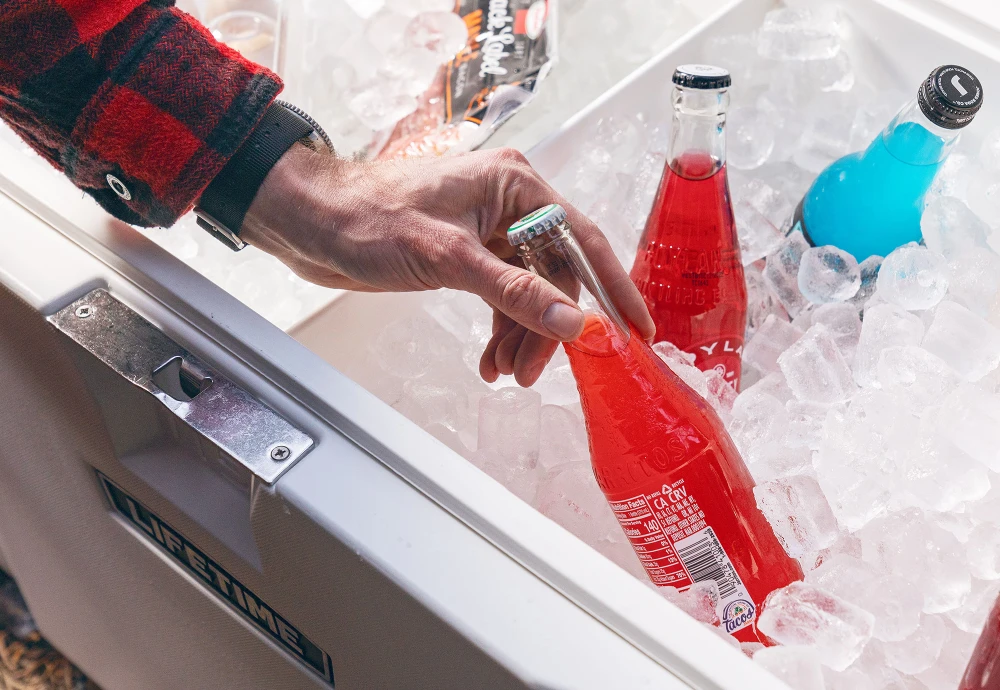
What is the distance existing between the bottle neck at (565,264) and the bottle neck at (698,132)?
0.19 m

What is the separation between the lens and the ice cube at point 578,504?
796 mm

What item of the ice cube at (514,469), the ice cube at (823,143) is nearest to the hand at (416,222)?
the ice cube at (514,469)

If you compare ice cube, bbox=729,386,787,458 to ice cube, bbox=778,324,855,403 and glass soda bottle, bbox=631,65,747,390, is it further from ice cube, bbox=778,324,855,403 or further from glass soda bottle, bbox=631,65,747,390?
glass soda bottle, bbox=631,65,747,390

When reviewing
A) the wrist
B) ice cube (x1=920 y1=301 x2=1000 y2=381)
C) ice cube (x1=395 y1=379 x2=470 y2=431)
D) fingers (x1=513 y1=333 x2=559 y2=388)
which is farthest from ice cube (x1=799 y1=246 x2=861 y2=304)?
the wrist

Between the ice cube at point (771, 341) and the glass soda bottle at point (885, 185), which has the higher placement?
the glass soda bottle at point (885, 185)

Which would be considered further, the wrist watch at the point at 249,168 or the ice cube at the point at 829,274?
the ice cube at the point at 829,274

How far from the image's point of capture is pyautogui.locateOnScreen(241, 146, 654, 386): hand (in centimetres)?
75

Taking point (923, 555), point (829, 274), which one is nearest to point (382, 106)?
point (829, 274)

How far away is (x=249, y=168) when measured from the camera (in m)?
0.79

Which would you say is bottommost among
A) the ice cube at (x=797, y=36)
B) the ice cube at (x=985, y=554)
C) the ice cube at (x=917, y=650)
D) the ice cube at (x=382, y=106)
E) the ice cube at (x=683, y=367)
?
the ice cube at (x=917, y=650)

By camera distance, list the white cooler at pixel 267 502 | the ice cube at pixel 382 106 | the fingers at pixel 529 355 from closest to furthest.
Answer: the white cooler at pixel 267 502 → the fingers at pixel 529 355 → the ice cube at pixel 382 106

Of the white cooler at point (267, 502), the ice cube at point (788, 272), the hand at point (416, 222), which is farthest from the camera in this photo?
the ice cube at point (788, 272)

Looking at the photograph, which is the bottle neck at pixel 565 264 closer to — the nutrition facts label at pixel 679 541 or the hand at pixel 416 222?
the hand at pixel 416 222

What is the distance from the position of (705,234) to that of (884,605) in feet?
1.41
